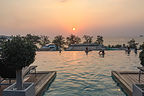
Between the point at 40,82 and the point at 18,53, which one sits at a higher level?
the point at 18,53

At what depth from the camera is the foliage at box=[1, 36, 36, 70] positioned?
4234mm

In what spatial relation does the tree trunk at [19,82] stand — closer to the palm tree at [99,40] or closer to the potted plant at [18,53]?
the potted plant at [18,53]

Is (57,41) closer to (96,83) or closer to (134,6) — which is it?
(134,6)

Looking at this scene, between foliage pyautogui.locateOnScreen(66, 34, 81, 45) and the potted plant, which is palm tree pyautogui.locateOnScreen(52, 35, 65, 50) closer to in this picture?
foliage pyautogui.locateOnScreen(66, 34, 81, 45)

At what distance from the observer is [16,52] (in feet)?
13.9

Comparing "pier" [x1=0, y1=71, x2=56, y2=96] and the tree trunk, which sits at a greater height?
the tree trunk

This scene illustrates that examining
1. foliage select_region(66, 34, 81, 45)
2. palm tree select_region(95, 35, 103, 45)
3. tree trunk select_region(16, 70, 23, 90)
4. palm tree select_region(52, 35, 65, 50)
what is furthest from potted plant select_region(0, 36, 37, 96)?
palm tree select_region(95, 35, 103, 45)

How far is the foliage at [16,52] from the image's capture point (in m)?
4.23

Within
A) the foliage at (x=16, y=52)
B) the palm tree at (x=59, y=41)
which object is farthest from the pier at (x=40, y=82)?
the palm tree at (x=59, y=41)

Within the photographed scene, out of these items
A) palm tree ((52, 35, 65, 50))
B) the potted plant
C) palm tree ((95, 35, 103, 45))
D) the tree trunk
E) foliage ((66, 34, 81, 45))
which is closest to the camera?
the potted plant

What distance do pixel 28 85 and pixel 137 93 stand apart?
11.4 ft

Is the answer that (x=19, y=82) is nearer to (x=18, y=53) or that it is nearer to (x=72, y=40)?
(x=18, y=53)

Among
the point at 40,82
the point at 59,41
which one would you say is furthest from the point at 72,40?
the point at 40,82

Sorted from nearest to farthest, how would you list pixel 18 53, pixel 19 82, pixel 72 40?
pixel 18 53 → pixel 19 82 → pixel 72 40
